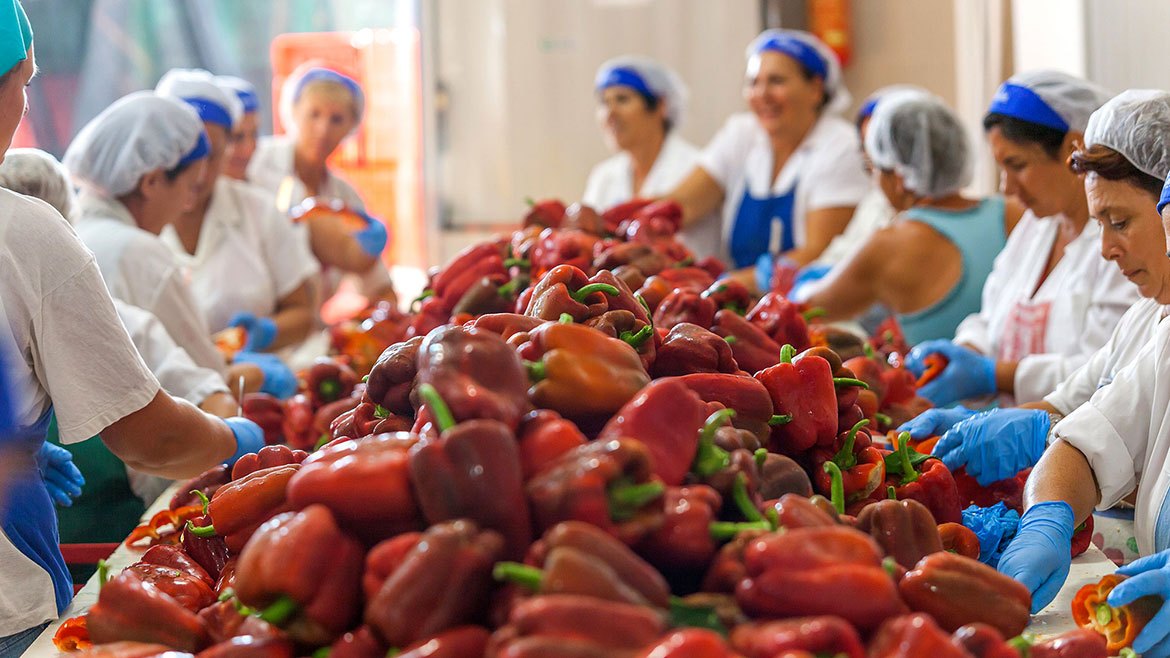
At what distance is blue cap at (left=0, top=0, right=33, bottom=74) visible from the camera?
1914 millimetres

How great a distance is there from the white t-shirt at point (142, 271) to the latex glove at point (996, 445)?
6.96 feet

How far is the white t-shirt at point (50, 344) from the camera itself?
194 cm

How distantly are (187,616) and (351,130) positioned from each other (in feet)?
14.8

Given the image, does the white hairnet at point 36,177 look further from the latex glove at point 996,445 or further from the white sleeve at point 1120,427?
the white sleeve at point 1120,427

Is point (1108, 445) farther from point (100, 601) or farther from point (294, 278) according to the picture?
point (294, 278)

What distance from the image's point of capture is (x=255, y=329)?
4367 mm

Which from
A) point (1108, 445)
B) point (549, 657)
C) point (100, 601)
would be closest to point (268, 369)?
point (100, 601)

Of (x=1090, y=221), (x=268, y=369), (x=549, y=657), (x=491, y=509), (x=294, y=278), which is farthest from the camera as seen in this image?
(x=294, y=278)

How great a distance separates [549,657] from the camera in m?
1.20

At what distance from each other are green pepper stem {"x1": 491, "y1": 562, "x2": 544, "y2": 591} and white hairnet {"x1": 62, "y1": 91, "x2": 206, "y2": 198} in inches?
101

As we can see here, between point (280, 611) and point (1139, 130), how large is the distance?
1792 mm

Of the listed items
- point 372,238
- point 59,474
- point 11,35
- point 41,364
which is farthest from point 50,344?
point 372,238

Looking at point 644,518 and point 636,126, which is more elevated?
point 636,126

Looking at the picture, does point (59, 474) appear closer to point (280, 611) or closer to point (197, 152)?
point (280, 611)
